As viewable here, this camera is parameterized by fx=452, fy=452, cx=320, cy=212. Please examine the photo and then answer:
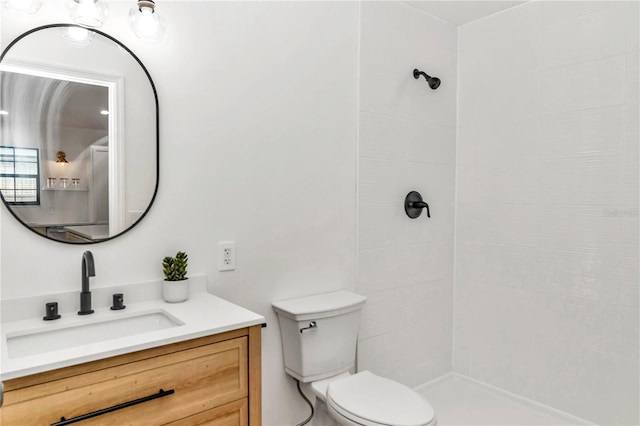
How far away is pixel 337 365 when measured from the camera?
6.72ft

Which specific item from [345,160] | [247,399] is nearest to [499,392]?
[345,160]

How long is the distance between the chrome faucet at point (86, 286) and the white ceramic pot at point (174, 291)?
248 millimetres

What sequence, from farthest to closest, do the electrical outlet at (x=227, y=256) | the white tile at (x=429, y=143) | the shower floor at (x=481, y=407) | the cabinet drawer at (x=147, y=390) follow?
1. the white tile at (x=429, y=143)
2. the shower floor at (x=481, y=407)
3. the electrical outlet at (x=227, y=256)
4. the cabinet drawer at (x=147, y=390)

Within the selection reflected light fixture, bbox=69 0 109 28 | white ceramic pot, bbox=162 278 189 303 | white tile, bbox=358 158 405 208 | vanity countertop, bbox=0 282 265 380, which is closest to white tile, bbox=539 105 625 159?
white tile, bbox=358 158 405 208

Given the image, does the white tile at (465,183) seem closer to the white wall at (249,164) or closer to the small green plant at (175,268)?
the white wall at (249,164)

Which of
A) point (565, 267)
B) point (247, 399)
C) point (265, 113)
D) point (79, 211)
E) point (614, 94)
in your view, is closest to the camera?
point (247, 399)

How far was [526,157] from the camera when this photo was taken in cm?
249

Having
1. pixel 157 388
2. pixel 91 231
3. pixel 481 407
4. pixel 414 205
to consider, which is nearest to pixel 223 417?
pixel 157 388

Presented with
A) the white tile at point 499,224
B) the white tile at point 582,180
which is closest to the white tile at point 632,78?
the white tile at point 582,180

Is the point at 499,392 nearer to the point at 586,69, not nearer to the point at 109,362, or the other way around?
the point at 586,69

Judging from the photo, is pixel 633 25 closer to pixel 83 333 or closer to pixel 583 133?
pixel 583 133

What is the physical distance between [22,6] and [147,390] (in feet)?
3.91

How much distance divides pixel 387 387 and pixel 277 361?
505 millimetres

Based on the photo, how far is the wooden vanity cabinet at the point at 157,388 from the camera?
1.06 meters
